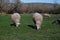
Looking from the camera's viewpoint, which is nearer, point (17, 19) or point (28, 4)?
point (17, 19)

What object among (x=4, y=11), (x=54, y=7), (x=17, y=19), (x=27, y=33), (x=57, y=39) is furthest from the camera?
(x=54, y=7)

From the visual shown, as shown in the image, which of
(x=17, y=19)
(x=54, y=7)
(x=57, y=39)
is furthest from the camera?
(x=54, y=7)

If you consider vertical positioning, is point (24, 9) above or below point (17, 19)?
below

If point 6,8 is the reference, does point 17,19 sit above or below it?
above

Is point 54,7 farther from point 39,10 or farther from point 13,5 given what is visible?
point 13,5

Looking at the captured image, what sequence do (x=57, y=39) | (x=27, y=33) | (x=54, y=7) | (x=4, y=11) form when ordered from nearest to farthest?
1. (x=57, y=39)
2. (x=27, y=33)
3. (x=4, y=11)
4. (x=54, y=7)

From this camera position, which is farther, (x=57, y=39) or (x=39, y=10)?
(x=39, y=10)

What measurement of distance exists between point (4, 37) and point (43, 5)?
23395mm

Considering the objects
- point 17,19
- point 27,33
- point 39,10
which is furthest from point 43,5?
point 27,33

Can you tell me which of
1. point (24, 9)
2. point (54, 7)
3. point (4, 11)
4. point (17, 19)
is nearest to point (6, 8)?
point (4, 11)

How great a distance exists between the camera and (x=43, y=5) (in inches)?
1403

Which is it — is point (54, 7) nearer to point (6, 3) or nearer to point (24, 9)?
point (24, 9)

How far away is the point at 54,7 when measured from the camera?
35.2 metres

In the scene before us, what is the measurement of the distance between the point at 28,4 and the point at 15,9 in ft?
10.2
